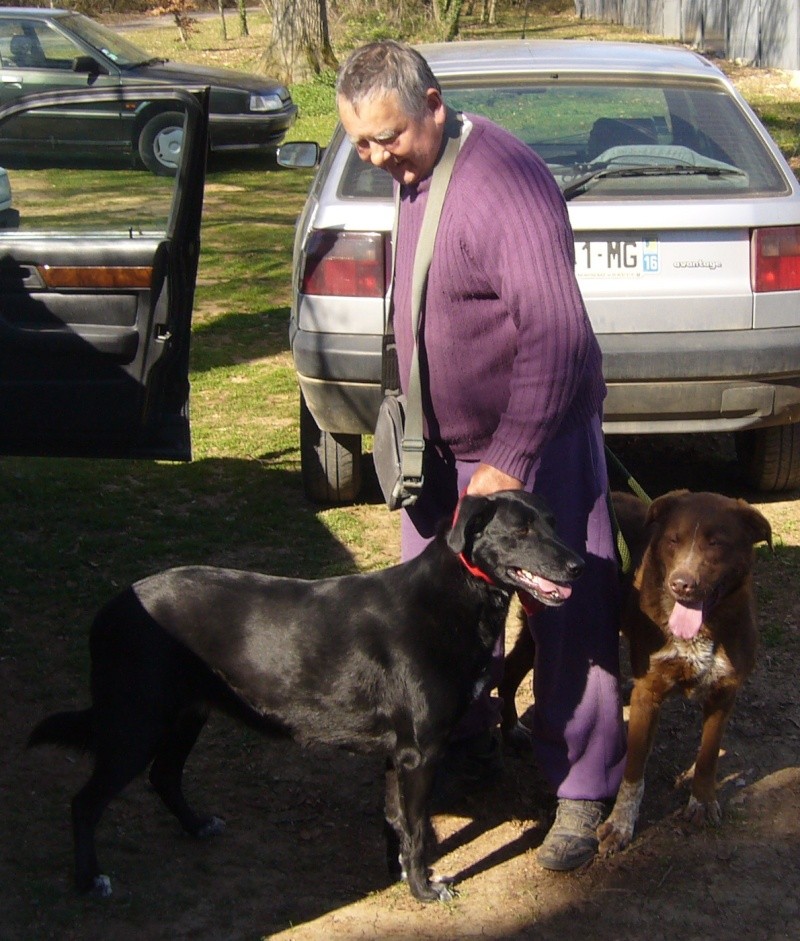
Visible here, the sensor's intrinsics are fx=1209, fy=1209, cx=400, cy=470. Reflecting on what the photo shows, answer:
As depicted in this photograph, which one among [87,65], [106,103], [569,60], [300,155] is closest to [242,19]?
[87,65]

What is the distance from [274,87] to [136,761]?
1365 cm

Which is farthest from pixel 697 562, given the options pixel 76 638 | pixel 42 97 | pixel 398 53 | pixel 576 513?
pixel 42 97

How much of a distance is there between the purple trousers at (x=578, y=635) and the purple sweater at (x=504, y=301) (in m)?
0.22

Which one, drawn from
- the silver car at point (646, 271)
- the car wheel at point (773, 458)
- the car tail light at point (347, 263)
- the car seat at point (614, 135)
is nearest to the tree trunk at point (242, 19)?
the car seat at point (614, 135)

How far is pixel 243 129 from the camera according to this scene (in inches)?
596

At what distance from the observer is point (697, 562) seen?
338 cm

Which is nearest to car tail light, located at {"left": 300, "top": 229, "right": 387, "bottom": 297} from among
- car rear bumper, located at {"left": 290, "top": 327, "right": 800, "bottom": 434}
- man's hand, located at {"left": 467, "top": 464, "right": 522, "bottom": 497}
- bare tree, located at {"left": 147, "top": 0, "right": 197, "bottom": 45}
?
car rear bumper, located at {"left": 290, "top": 327, "right": 800, "bottom": 434}

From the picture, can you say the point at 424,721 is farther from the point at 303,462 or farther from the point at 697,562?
the point at 303,462

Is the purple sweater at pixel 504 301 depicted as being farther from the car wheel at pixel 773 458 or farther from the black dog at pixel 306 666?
the car wheel at pixel 773 458

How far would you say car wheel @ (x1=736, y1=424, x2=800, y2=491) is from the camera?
562cm

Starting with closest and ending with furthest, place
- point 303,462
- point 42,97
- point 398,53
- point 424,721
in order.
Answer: point 398,53 < point 424,721 < point 42,97 < point 303,462

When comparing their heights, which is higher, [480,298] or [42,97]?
[42,97]

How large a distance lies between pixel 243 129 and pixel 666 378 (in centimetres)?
1137

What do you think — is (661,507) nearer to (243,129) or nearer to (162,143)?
(162,143)
